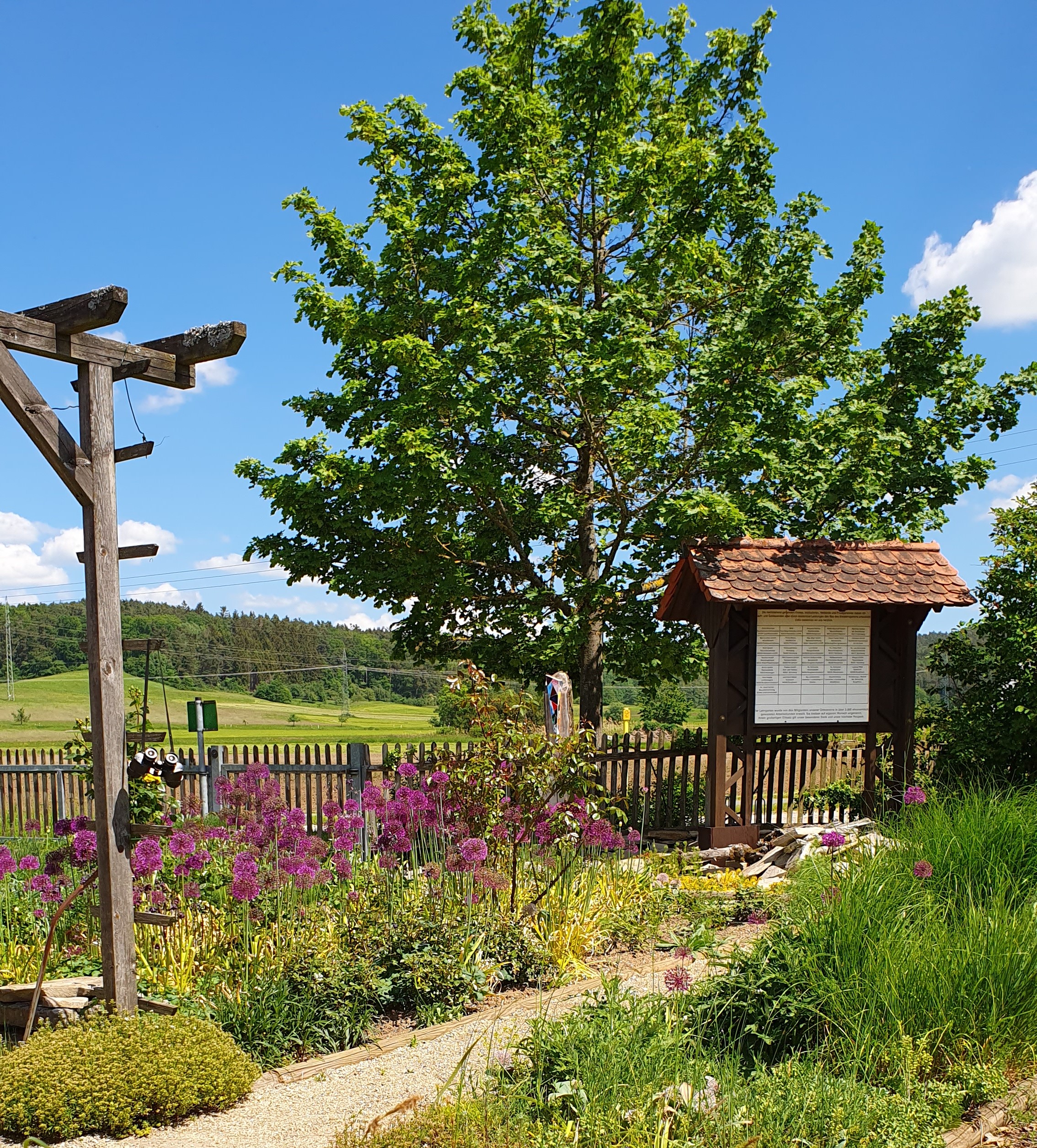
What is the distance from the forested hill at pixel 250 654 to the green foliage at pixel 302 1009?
241 feet

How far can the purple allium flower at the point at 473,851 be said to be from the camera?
5.88m

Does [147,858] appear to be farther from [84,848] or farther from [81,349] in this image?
[81,349]

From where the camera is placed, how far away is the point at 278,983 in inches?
203

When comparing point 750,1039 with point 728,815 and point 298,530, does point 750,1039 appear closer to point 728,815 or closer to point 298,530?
point 728,815

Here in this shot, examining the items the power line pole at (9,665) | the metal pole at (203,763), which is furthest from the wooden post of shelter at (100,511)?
the power line pole at (9,665)

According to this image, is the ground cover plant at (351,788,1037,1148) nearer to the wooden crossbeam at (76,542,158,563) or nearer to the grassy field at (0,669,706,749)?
the wooden crossbeam at (76,542,158,563)

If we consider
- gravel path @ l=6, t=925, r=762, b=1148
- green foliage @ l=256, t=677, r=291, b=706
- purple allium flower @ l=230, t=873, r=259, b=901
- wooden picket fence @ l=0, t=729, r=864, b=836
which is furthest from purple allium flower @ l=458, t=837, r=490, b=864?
green foliage @ l=256, t=677, r=291, b=706

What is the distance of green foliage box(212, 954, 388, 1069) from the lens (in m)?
5.00

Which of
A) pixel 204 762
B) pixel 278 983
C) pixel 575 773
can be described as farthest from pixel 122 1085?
pixel 204 762

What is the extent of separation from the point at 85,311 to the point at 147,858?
3048 millimetres

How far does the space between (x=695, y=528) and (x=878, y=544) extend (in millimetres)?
2160

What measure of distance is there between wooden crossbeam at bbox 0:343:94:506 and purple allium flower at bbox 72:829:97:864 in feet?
6.84

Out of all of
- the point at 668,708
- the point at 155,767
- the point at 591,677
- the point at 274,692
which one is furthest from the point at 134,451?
the point at 274,692

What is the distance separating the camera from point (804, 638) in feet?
35.3
